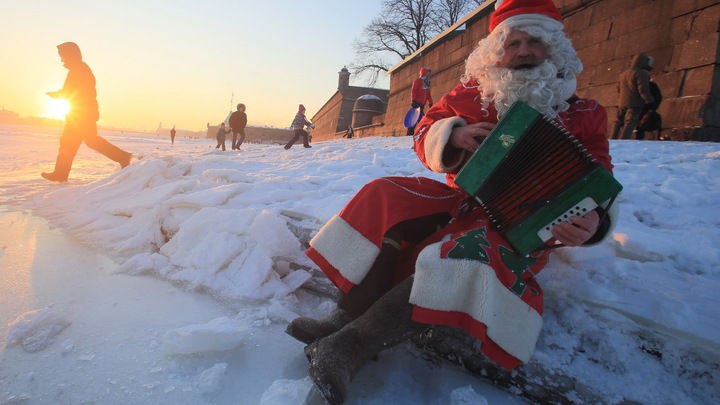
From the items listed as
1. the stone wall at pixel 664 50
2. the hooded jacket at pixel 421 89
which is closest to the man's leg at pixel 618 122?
the stone wall at pixel 664 50

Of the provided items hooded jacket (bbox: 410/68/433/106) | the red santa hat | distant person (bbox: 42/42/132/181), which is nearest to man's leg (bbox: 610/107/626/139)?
hooded jacket (bbox: 410/68/433/106)

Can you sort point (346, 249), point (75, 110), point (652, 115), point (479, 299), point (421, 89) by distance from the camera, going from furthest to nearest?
point (421, 89)
point (652, 115)
point (75, 110)
point (346, 249)
point (479, 299)

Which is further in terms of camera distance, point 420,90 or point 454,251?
point 420,90

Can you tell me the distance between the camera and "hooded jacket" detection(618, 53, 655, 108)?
4.84m

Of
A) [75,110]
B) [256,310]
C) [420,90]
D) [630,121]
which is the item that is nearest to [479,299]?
[256,310]

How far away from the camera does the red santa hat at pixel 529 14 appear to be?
149 cm

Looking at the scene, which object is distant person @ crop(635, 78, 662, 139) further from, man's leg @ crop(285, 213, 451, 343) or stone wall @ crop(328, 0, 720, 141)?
man's leg @ crop(285, 213, 451, 343)

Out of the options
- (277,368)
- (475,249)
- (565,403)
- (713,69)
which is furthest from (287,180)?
(713,69)

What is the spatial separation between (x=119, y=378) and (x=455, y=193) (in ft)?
4.52

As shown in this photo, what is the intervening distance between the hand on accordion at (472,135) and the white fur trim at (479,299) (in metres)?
0.56

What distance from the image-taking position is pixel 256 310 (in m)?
1.54

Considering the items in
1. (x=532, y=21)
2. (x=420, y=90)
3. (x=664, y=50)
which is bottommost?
(x=532, y=21)

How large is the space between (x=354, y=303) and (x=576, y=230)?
79 cm

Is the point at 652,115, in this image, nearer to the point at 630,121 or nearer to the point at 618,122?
the point at 630,121
